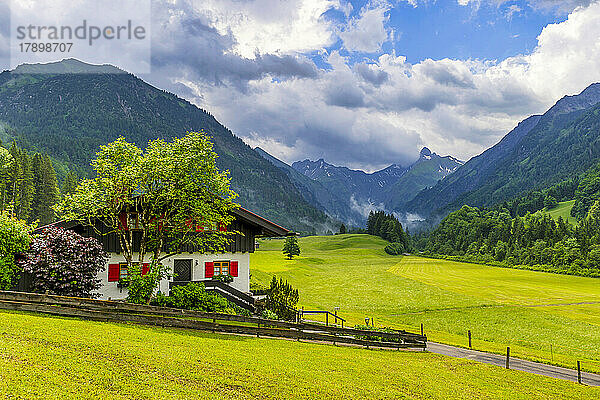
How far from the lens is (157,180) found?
2789 cm

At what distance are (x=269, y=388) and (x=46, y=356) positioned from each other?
6.85m

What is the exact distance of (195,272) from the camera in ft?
119

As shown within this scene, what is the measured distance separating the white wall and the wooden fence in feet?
39.4

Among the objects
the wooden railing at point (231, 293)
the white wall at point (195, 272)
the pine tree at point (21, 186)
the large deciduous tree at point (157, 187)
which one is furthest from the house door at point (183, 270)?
the pine tree at point (21, 186)

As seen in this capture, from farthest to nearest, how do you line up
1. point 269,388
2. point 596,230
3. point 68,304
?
point 596,230 → point 68,304 → point 269,388

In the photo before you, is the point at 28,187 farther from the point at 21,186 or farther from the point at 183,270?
the point at 183,270

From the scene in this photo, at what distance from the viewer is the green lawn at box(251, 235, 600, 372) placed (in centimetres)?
3678

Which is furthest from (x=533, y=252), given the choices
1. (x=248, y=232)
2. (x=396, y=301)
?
(x=248, y=232)

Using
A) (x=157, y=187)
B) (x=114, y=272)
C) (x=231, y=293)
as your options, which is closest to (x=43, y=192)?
(x=114, y=272)

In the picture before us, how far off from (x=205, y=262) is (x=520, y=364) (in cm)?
2584

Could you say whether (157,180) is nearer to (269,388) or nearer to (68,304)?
(68,304)

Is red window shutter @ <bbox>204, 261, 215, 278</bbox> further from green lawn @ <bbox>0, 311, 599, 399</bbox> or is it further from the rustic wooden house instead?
green lawn @ <bbox>0, 311, 599, 399</bbox>

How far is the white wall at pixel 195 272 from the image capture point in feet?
107

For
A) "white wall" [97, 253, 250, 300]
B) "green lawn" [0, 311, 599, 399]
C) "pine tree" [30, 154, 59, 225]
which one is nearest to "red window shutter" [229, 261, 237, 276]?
"white wall" [97, 253, 250, 300]
